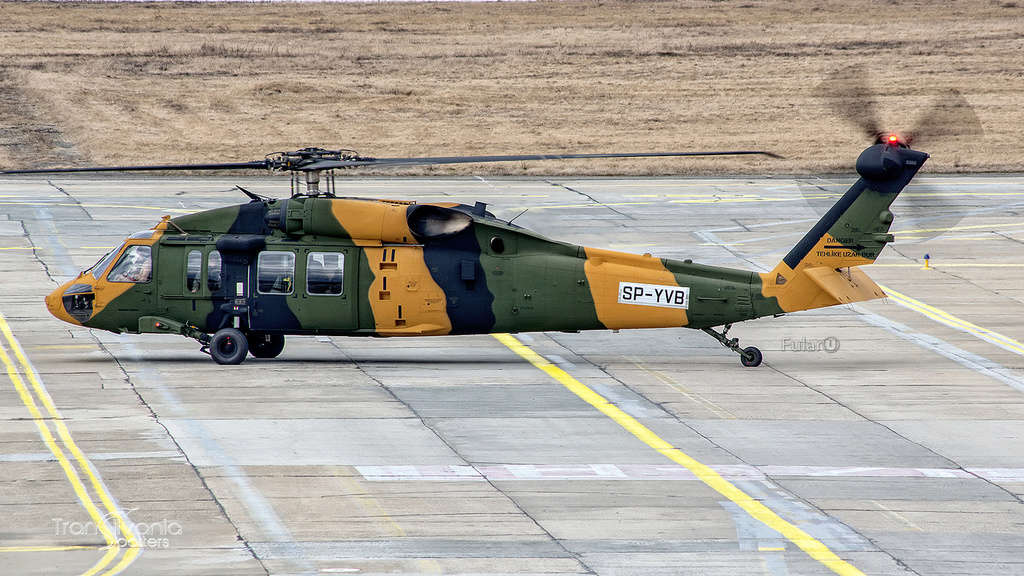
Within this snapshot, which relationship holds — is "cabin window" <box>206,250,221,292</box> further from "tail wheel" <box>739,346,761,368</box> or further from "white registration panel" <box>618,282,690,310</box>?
"tail wheel" <box>739,346,761,368</box>

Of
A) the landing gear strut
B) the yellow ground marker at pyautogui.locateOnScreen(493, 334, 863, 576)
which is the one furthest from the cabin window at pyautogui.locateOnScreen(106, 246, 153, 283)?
the landing gear strut

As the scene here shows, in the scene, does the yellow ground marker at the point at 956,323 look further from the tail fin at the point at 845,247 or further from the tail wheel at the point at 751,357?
the tail wheel at the point at 751,357

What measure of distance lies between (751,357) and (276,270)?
884cm

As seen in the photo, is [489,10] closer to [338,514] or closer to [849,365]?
[849,365]

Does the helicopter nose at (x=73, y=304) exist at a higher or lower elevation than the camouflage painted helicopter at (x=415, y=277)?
lower

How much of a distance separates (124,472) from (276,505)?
2594 mm

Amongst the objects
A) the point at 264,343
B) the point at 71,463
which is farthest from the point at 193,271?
the point at 71,463

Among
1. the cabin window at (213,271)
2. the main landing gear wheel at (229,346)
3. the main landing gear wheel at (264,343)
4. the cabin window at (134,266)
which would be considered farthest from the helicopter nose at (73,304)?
the main landing gear wheel at (264,343)

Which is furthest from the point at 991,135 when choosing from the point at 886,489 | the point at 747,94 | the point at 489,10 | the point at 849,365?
the point at 886,489

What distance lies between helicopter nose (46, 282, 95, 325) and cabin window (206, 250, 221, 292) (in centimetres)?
220

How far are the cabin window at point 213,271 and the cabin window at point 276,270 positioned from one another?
2.40ft

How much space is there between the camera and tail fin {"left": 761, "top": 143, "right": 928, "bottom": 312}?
2541 cm

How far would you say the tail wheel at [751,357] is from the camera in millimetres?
26797

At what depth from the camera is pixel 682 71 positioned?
7012cm
